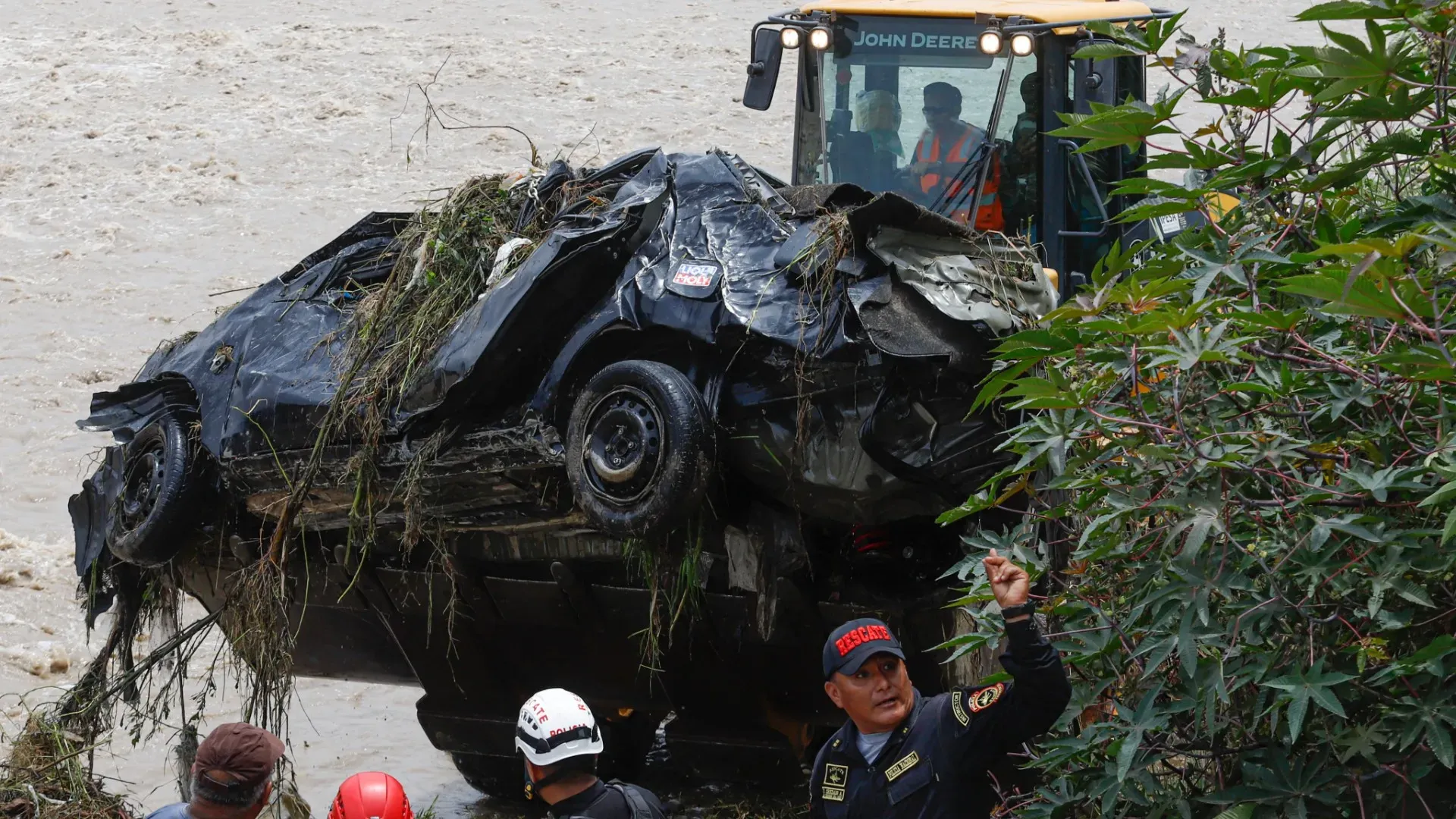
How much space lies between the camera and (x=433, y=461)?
5922mm

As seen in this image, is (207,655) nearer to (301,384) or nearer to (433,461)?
(301,384)

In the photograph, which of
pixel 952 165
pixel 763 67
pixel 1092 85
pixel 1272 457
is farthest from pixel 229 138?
pixel 1272 457

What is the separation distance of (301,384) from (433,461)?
3.00 ft

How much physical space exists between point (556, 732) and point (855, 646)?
660 millimetres

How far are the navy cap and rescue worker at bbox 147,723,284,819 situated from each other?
1.22 m

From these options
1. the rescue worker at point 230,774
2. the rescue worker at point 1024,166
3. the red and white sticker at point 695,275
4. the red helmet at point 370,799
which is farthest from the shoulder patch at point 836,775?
the rescue worker at point 1024,166

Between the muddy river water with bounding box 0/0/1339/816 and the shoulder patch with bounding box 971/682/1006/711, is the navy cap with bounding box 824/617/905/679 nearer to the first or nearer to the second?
the shoulder patch with bounding box 971/682/1006/711

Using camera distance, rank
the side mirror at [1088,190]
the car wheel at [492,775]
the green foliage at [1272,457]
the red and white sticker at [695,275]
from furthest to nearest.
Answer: the car wheel at [492,775]
the side mirror at [1088,190]
the red and white sticker at [695,275]
the green foliage at [1272,457]

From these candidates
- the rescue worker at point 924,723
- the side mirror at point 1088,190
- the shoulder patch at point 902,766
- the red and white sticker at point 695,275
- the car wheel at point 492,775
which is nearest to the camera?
the rescue worker at point 924,723

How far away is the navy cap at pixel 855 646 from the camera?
361 centimetres

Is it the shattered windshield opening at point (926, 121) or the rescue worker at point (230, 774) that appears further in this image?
the shattered windshield opening at point (926, 121)

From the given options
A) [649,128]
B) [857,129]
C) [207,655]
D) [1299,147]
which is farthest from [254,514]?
[649,128]

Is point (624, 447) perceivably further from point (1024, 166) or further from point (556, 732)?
point (1024, 166)

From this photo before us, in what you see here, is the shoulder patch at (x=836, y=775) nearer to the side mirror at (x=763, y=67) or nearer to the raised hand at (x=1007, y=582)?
the raised hand at (x=1007, y=582)
